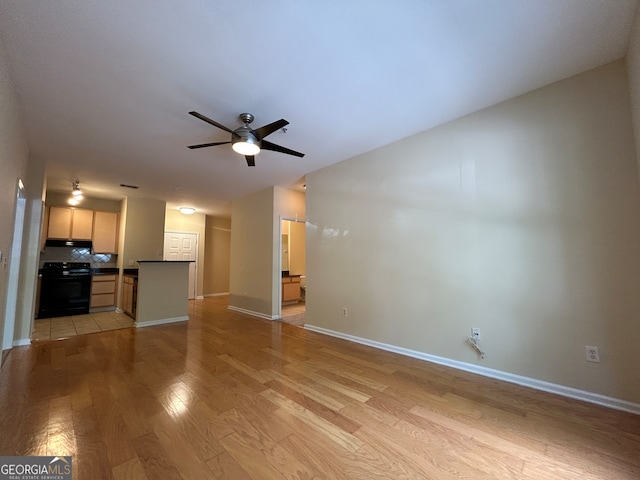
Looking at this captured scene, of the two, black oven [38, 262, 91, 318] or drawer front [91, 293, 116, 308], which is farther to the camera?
drawer front [91, 293, 116, 308]

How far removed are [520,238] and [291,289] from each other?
508cm

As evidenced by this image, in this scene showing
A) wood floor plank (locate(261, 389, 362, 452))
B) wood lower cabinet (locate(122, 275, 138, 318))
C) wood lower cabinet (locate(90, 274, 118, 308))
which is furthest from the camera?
wood lower cabinet (locate(90, 274, 118, 308))

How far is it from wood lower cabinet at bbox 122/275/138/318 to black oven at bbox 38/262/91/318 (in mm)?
729

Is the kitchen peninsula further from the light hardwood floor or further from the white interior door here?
the white interior door

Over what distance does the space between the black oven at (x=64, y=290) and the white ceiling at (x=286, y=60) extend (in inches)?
125

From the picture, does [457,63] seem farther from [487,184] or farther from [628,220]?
[628,220]

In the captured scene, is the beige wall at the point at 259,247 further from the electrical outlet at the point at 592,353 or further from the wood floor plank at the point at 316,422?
the electrical outlet at the point at 592,353

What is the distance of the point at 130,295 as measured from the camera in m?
5.04

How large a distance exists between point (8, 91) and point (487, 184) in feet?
14.4

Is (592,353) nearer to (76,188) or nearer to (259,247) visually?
(259,247)

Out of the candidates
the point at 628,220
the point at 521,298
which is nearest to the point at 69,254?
the point at 521,298

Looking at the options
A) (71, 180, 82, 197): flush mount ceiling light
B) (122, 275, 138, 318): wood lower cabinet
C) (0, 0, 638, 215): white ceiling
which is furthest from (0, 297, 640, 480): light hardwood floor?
(71, 180, 82, 197): flush mount ceiling light

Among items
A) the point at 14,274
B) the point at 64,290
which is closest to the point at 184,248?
the point at 64,290

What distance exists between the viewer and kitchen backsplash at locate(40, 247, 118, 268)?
18.1 ft
